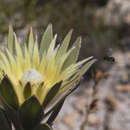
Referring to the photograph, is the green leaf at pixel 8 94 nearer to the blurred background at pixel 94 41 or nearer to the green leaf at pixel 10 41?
the green leaf at pixel 10 41

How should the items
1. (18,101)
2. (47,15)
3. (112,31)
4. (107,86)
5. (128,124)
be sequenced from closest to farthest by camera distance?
(18,101) → (128,124) → (107,86) → (47,15) → (112,31)

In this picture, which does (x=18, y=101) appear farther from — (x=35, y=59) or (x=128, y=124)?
(x=128, y=124)

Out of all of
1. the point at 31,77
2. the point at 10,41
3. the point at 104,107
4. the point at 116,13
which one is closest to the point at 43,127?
the point at 31,77

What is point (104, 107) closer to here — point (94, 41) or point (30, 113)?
point (94, 41)

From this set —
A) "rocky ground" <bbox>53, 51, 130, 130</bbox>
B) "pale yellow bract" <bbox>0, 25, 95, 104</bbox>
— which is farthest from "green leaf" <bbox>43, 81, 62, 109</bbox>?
"rocky ground" <bbox>53, 51, 130, 130</bbox>

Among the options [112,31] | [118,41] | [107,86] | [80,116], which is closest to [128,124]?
[80,116]

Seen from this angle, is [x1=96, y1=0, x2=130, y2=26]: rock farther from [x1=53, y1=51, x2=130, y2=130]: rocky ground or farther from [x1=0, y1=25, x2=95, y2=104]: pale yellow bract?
[x1=0, y1=25, x2=95, y2=104]: pale yellow bract

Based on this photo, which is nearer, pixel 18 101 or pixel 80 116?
pixel 18 101
